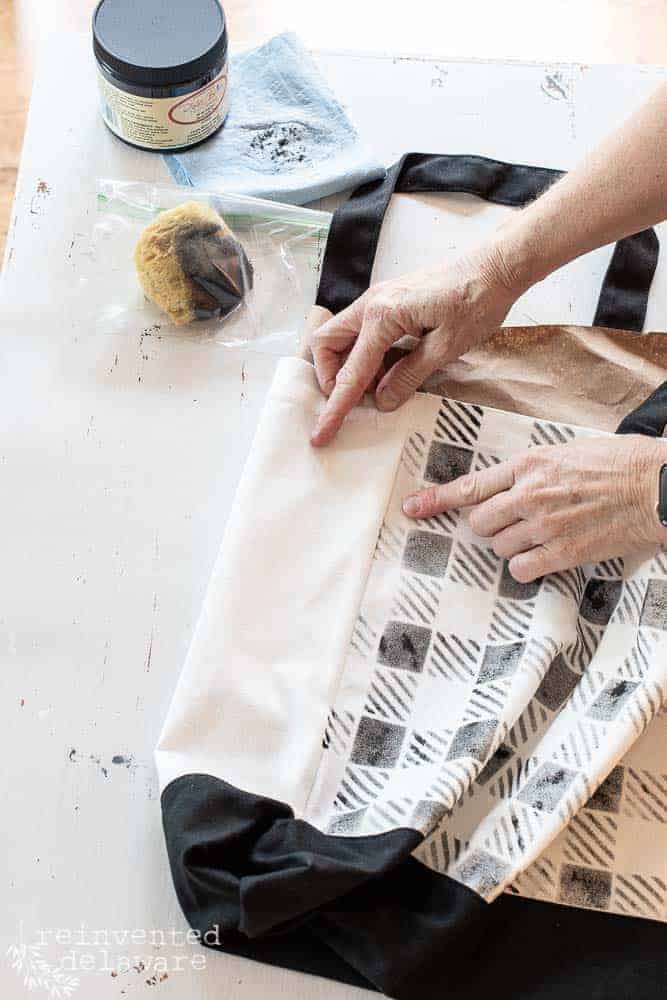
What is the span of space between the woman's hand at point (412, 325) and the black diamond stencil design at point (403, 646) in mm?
165

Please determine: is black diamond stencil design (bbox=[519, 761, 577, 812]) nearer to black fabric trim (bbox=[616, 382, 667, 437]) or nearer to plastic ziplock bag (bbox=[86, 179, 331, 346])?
black fabric trim (bbox=[616, 382, 667, 437])

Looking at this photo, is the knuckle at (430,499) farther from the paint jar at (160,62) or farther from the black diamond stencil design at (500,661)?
the paint jar at (160,62)

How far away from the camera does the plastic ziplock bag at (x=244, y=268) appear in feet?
2.89

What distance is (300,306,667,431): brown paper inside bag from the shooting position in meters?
0.82

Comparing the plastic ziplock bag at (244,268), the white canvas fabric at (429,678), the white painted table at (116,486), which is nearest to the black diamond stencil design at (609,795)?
the white canvas fabric at (429,678)

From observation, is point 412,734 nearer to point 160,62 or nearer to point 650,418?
point 650,418

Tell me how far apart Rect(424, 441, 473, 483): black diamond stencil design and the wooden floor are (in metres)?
0.68

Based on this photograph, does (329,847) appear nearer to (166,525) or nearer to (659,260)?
(166,525)

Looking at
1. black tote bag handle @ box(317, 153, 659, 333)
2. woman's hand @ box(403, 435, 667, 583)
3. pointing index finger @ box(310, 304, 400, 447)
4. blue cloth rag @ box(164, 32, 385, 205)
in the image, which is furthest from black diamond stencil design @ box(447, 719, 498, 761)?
blue cloth rag @ box(164, 32, 385, 205)

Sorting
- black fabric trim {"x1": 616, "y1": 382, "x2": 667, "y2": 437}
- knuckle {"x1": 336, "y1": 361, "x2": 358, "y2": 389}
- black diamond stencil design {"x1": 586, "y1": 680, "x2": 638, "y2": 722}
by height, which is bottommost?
black diamond stencil design {"x1": 586, "y1": 680, "x2": 638, "y2": 722}

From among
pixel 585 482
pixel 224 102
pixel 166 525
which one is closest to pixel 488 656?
pixel 585 482

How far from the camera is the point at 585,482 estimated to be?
0.74 m

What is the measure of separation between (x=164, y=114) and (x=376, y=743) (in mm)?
597

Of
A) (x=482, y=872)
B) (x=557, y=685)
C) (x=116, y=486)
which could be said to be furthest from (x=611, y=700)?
(x=116, y=486)
